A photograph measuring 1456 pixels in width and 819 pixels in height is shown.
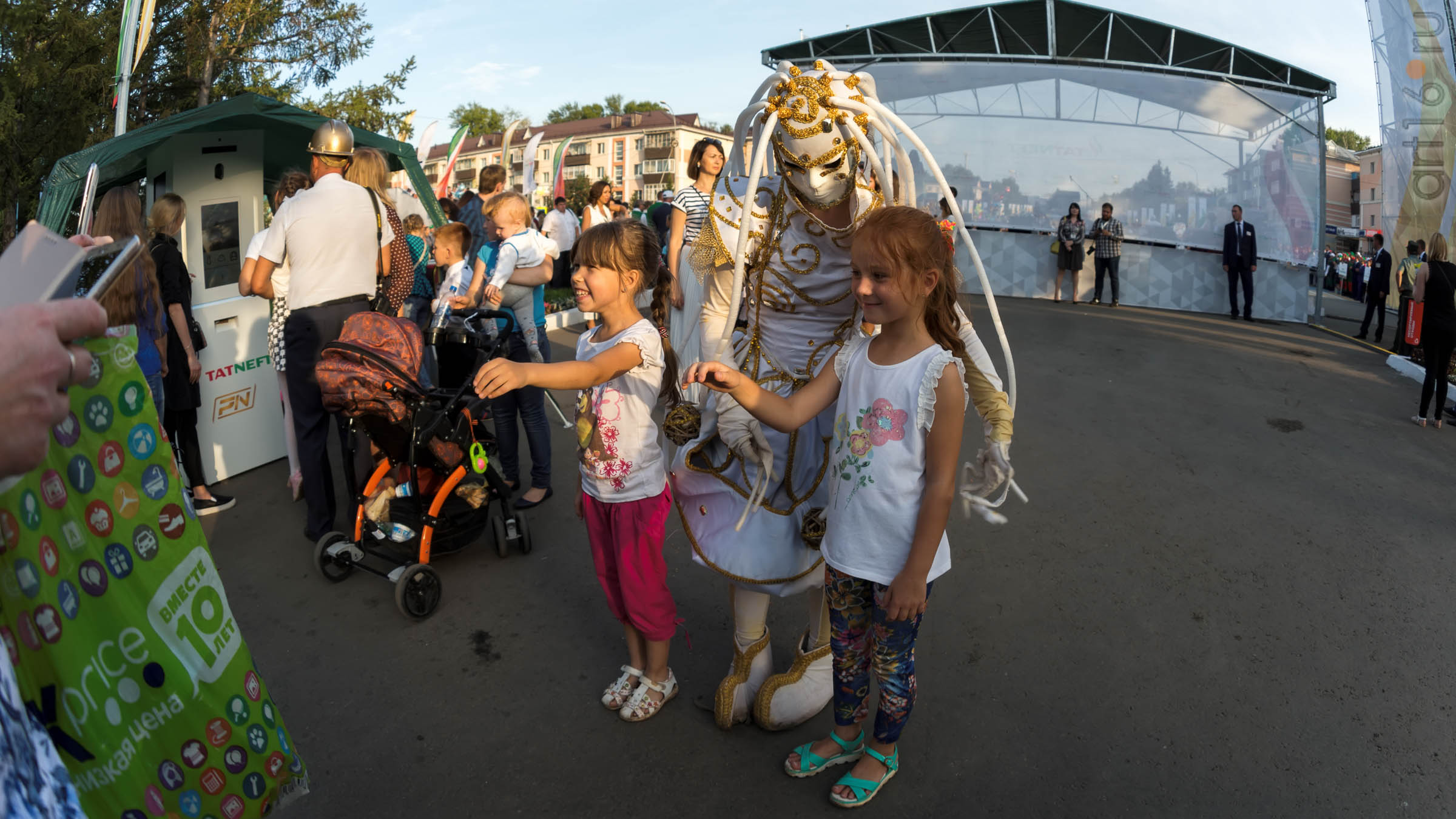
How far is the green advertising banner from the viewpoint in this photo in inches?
54.0

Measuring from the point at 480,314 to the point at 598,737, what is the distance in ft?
8.42

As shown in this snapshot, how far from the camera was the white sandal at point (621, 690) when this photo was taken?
132 inches

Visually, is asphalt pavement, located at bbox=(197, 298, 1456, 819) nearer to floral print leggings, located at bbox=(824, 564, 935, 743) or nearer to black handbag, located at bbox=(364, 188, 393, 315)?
floral print leggings, located at bbox=(824, 564, 935, 743)

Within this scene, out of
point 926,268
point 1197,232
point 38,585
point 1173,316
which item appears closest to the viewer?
point 38,585

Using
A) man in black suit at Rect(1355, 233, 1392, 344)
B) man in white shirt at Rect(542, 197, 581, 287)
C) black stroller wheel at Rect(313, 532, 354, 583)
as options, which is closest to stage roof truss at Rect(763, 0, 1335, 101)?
man in black suit at Rect(1355, 233, 1392, 344)

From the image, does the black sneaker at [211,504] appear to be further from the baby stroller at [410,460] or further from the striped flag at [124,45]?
the striped flag at [124,45]

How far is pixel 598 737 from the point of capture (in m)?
3.18

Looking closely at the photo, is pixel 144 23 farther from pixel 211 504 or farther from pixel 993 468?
pixel 993 468

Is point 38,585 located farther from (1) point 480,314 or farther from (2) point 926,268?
(1) point 480,314

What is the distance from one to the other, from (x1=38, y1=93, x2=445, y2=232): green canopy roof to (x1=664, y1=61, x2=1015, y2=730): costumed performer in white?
376cm

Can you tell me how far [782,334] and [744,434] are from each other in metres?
0.37

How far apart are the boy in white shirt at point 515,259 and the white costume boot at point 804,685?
2837mm

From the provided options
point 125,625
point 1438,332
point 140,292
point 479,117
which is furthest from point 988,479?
point 479,117

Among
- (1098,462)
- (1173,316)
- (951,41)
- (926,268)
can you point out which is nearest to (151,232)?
(926,268)
